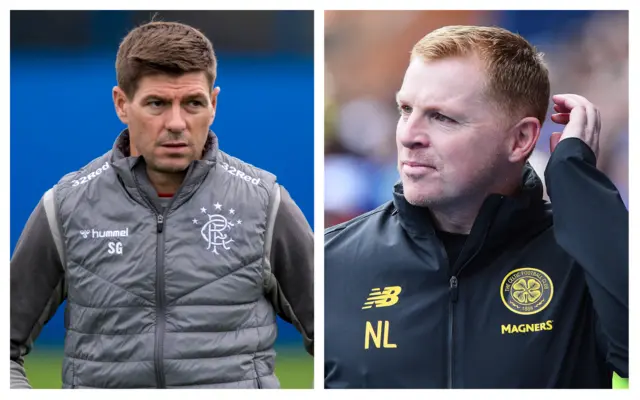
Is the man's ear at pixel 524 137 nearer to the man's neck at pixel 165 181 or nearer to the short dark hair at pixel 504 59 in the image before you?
the short dark hair at pixel 504 59

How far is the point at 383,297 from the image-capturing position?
13.2 ft

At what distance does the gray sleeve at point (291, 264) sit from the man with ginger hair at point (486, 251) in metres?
0.13

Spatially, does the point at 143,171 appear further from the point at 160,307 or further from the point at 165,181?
the point at 160,307

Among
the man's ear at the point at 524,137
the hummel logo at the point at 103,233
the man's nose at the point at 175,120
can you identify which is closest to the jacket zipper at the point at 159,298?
the hummel logo at the point at 103,233

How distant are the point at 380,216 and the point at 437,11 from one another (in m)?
0.95

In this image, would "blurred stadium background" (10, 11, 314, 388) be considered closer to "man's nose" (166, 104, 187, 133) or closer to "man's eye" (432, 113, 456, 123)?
"man's nose" (166, 104, 187, 133)

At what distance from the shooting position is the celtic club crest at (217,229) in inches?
150

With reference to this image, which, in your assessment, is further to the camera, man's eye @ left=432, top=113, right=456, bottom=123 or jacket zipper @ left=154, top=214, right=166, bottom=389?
man's eye @ left=432, top=113, right=456, bottom=123

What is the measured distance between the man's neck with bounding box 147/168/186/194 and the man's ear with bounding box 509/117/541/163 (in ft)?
4.73

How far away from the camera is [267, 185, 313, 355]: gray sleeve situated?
3.84 meters

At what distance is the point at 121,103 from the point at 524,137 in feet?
5.77

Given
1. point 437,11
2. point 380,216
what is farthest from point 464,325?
point 437,11

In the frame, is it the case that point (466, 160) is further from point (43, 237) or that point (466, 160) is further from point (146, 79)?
point (43, 237)

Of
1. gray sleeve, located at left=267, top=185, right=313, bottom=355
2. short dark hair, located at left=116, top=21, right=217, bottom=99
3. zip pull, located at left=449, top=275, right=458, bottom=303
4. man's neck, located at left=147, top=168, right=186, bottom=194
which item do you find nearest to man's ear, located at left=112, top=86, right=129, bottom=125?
short dark hair, located at left=116, top=21, right=217, bottom=99
